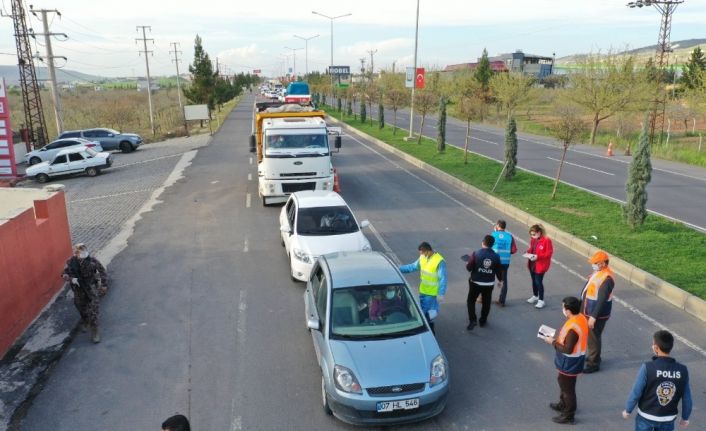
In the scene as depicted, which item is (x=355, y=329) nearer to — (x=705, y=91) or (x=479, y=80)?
(x=705, y=91)

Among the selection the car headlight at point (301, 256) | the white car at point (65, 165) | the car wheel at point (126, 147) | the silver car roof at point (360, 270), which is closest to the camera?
the silver car roof at point (360, 270)

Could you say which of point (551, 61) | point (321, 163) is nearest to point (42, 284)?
point (321, 163)

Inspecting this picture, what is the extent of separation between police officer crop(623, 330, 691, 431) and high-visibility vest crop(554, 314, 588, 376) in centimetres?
86

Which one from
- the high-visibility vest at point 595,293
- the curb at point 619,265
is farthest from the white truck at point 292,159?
the high-visibility vest at point 595,293

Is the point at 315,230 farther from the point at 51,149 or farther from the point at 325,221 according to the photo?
the point at 51,149

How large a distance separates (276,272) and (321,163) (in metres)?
5.86

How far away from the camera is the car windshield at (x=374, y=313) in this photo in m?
6.32

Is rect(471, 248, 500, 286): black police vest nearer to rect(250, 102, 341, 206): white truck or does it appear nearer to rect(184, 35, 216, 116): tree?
rect(250, 102, 341, 206): white truck

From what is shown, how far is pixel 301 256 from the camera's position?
32.4ft

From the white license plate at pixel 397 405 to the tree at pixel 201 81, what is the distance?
46394mm

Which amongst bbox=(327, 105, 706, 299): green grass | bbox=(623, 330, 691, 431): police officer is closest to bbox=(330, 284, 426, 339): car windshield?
bbox=(623, 330, 691, 431): police officer

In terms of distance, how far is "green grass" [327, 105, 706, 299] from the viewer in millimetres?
10453

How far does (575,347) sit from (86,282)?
7139 mm

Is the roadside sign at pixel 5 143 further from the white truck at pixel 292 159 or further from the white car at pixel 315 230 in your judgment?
the white car at pixel 315 230
